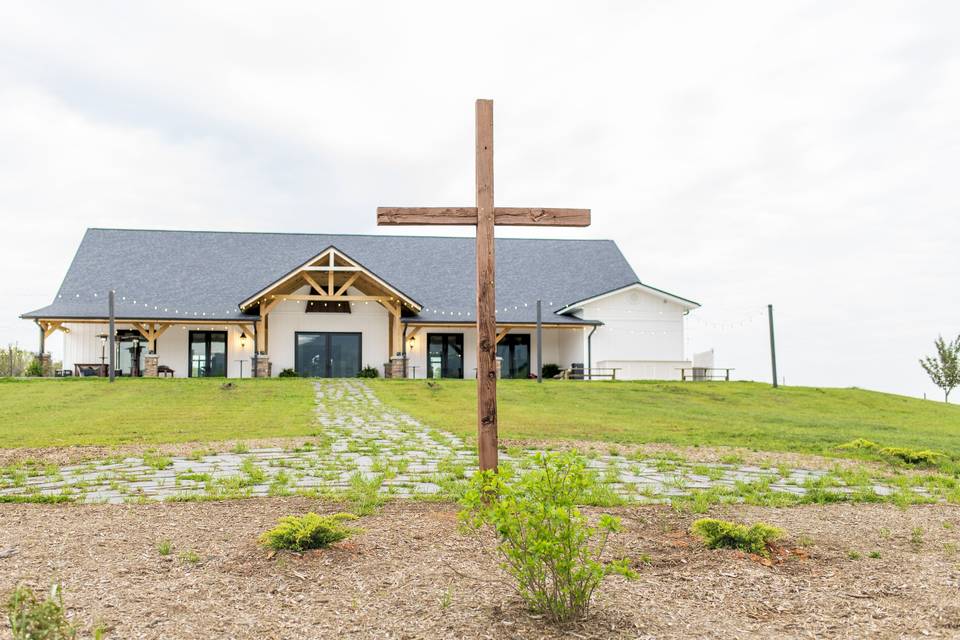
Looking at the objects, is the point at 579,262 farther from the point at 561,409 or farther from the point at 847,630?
the point at 847,630

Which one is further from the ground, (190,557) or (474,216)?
(474,216)

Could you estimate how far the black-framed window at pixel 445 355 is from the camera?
93.0 feet

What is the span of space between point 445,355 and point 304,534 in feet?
78.4

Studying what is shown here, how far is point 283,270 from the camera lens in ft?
96.0

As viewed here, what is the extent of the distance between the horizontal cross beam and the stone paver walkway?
100 inches

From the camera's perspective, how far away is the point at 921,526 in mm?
5719

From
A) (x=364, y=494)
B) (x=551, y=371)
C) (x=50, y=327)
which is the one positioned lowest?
(x=364, y=494)

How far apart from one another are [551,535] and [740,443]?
9.56 m

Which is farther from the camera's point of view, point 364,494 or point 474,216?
point 364,494

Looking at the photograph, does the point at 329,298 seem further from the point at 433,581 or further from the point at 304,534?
the point at 433,581

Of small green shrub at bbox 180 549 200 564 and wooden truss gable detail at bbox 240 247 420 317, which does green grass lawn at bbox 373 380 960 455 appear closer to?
wooden truss gable detail at bbox 240 247 420 317

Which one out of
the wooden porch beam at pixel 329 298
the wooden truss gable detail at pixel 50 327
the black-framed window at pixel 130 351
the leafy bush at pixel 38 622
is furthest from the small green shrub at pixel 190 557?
the black-framed window at pixel 130 351

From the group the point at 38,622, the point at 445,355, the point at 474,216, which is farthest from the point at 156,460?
the point at 445,355

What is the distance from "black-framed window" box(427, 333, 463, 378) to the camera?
2836cm
